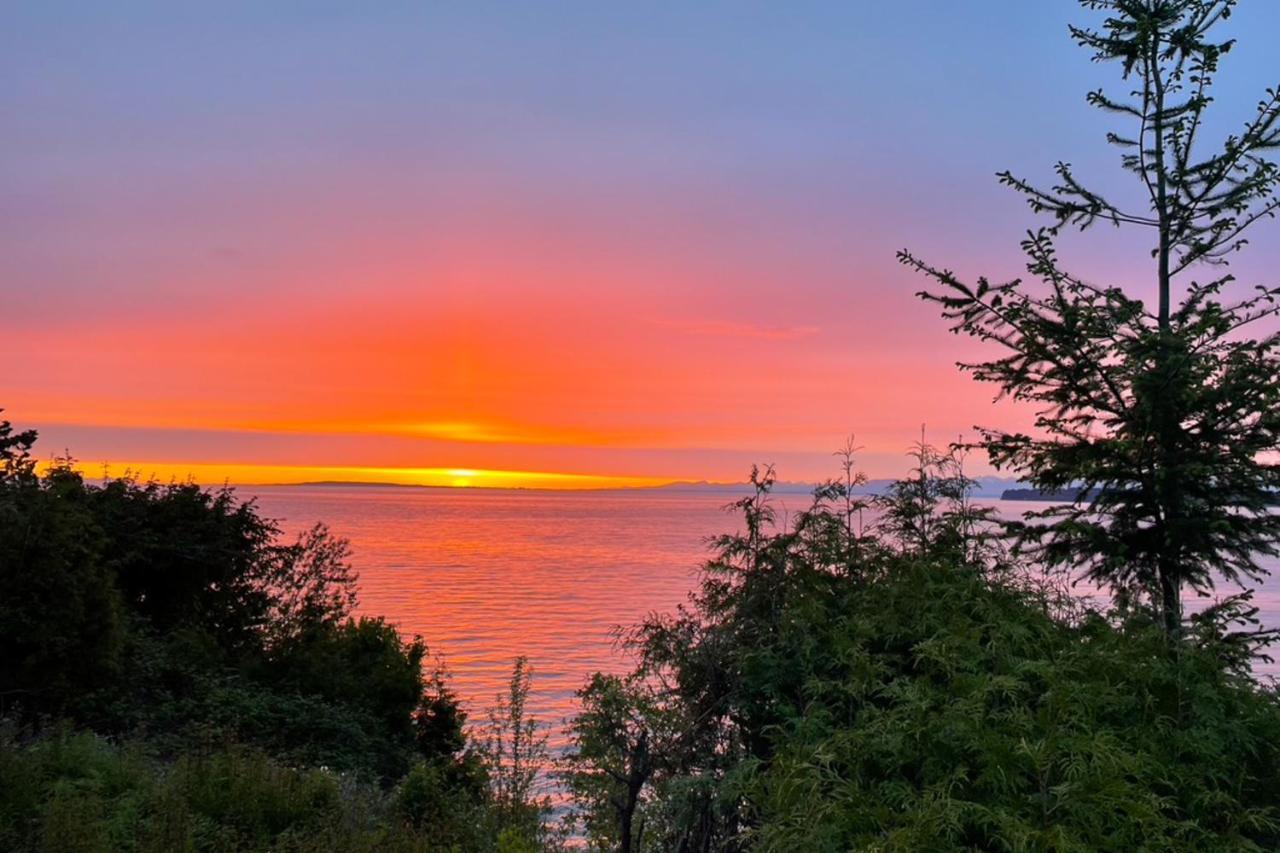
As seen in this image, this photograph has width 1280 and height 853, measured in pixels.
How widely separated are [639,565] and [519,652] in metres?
37.0

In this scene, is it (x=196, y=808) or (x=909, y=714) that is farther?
(x=196, y=808)

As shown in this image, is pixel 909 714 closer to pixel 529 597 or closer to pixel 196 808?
pixel 196 808

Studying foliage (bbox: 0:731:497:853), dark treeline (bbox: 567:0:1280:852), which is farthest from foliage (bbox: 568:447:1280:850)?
A: foliage (bbox: 0:731:497:853)

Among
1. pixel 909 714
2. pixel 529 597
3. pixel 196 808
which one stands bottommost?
pixel 529 597

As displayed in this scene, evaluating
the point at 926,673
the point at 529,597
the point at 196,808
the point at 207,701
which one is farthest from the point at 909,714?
the point at 529,597

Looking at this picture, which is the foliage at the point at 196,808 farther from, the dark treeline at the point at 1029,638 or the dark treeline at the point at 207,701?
the dark treeline at the point at 1029,638

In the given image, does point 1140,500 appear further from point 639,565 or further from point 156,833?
point 639,565

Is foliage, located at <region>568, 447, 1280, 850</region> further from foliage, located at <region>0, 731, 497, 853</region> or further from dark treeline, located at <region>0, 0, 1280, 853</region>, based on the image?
foliage, located at <region>0, 731, 497, 853</region>

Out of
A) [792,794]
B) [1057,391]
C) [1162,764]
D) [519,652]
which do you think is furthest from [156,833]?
[519,652]

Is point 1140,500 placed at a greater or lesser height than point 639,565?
greater

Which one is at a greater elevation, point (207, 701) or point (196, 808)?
A: point (196, 808)

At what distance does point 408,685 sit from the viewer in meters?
17.5

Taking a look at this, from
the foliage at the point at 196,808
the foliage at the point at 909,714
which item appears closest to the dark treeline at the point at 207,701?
the foliage at the point at 196,808

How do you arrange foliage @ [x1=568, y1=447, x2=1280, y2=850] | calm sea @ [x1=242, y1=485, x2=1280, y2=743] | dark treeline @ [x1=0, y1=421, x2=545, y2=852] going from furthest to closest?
1. calm sea @ [x1=242, y1=485, x2=1280, y2=743]
2. dark treeline @ [x1=0, y1=421, x2=545, y2=852]
3. foliage @ [x1=568, y1=447, x2=1280, y2=850]
